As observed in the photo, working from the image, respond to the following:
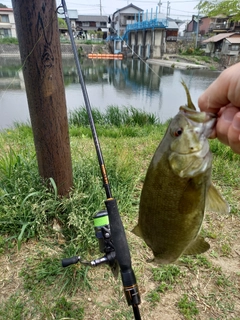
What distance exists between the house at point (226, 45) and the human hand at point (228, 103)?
104 feet

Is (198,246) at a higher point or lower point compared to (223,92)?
lower

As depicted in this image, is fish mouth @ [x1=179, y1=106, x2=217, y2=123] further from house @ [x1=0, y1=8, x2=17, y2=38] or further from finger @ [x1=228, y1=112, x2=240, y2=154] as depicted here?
house @ [x1=0, y1=8, x2=17, y2=38]

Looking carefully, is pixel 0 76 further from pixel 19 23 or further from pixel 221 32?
pixel 221 32

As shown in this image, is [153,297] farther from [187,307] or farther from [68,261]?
[68,261]

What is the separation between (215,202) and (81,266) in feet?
5.33

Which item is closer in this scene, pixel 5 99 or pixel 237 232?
pixel 237 232

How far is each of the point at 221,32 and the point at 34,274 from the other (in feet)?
157

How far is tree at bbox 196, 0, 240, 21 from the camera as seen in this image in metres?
7.55

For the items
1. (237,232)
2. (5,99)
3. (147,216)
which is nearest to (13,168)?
(147,216)

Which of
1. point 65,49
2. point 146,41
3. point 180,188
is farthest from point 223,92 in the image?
point 146,41

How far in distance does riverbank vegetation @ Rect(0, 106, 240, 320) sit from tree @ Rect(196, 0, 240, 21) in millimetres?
6660

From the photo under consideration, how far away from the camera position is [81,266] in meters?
2.29

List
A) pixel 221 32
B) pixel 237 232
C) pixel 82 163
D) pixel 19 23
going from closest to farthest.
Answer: pixel 19 23, pixel 237 232, pixel 82 163, pixel 221 32

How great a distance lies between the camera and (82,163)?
11.0 ft
